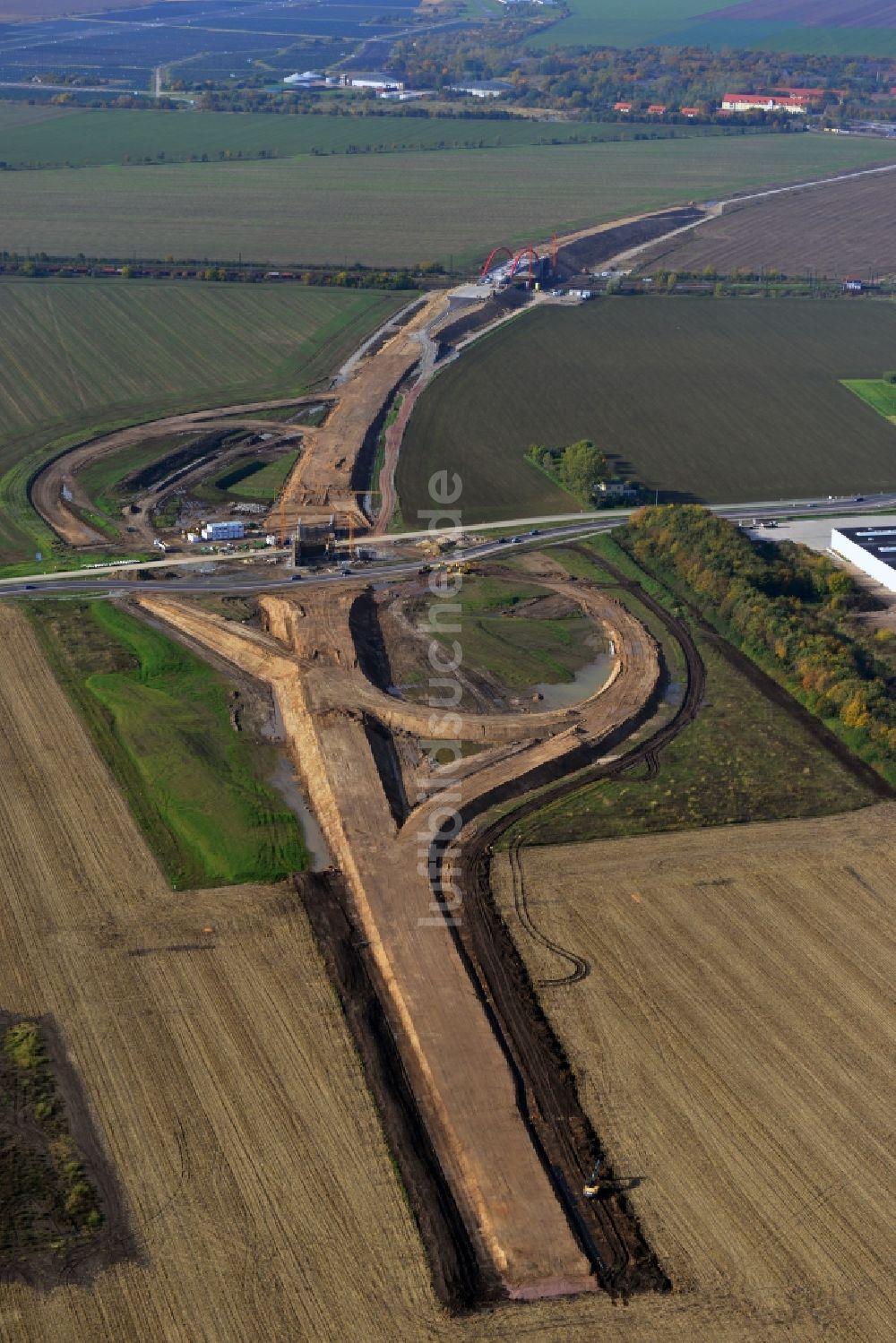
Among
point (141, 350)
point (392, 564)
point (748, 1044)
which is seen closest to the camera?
point (748, 1044)

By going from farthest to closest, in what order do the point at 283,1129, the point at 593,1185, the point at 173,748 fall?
the point at 173,748
the point at 283,1129
the point at 593,1185

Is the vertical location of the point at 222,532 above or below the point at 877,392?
below

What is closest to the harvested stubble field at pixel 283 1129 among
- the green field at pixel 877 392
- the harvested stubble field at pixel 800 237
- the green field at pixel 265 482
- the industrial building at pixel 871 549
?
the industrial building at pixel 871 549

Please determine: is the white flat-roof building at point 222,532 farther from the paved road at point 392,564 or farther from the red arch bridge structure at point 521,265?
the red arch bridge structure at point 521,265

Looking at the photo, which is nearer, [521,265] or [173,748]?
[173,748]

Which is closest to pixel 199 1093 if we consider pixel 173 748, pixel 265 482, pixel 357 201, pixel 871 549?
pixel 173 748

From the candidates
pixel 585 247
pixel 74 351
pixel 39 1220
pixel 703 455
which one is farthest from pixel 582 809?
Result: pixel 585 247

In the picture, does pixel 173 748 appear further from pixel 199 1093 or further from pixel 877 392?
pixel 877 392
